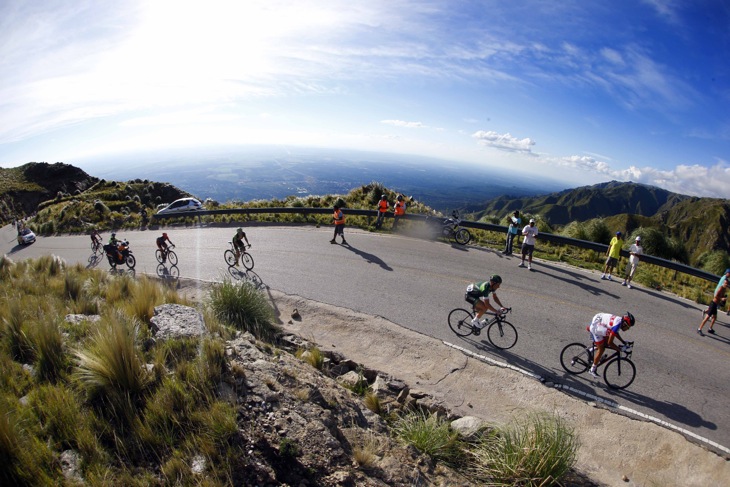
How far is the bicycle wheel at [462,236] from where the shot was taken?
16766mm

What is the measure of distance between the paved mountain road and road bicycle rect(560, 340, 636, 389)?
201mm

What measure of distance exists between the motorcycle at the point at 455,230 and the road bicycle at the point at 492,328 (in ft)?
26.2

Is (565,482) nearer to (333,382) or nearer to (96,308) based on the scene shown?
(333,382)

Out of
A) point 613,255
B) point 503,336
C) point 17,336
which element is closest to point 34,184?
point 17,336

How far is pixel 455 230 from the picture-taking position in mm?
17016

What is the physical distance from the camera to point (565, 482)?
15.0 feet

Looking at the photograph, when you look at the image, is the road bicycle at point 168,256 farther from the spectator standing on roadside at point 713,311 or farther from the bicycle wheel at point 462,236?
the spectator standing on roadside at point 713,311

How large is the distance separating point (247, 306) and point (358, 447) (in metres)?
4.83

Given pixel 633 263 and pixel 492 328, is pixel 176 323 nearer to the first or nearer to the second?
pixel 492 328

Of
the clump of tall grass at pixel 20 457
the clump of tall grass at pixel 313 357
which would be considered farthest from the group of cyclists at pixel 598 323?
the clump of tall grass at pixel 20 457

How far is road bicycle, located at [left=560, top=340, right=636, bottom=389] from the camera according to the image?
23.8 ft

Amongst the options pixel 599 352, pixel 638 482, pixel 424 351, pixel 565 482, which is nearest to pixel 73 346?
pixel 424 351

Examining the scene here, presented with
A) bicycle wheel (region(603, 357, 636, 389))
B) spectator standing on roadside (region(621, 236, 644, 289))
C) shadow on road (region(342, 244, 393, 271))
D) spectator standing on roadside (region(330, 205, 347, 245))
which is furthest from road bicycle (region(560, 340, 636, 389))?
spectator standing on roadside (region(330, 205, 347, 245))

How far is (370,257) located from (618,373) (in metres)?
9.27
